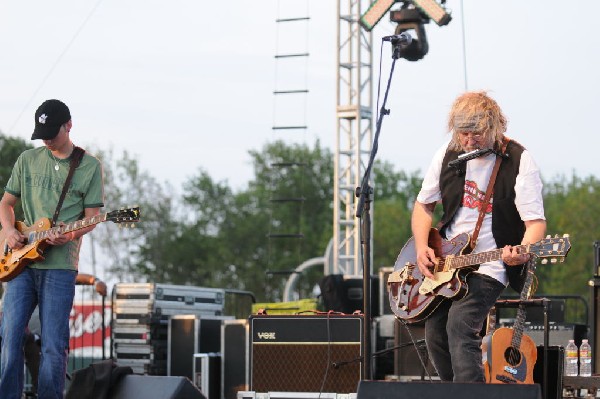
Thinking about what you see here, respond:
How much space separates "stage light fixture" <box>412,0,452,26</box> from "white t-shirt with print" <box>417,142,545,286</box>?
5913 millimetres

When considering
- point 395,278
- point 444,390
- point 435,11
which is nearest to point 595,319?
point 395,278

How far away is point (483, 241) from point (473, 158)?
430 millimetres

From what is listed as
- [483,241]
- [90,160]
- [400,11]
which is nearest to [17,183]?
[90,160]

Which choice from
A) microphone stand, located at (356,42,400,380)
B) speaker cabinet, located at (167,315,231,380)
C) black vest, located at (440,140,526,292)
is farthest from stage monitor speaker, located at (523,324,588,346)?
black vest, located at (440,140,526,292)

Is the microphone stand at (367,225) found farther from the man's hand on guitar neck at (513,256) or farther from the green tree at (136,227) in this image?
the green tree at (136,227)

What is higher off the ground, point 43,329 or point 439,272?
point 439,272

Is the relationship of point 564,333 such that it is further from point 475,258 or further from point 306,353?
point 475,258

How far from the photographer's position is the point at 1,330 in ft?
21.2

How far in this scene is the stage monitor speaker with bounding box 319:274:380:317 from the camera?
1062 cm

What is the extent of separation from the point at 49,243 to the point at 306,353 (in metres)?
2.50

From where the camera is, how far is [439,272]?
5.43 m

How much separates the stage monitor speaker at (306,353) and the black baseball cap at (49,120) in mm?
2577

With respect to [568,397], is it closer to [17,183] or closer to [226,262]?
[17,183]

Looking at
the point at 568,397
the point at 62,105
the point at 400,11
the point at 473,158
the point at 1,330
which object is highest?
the point at 400,11
